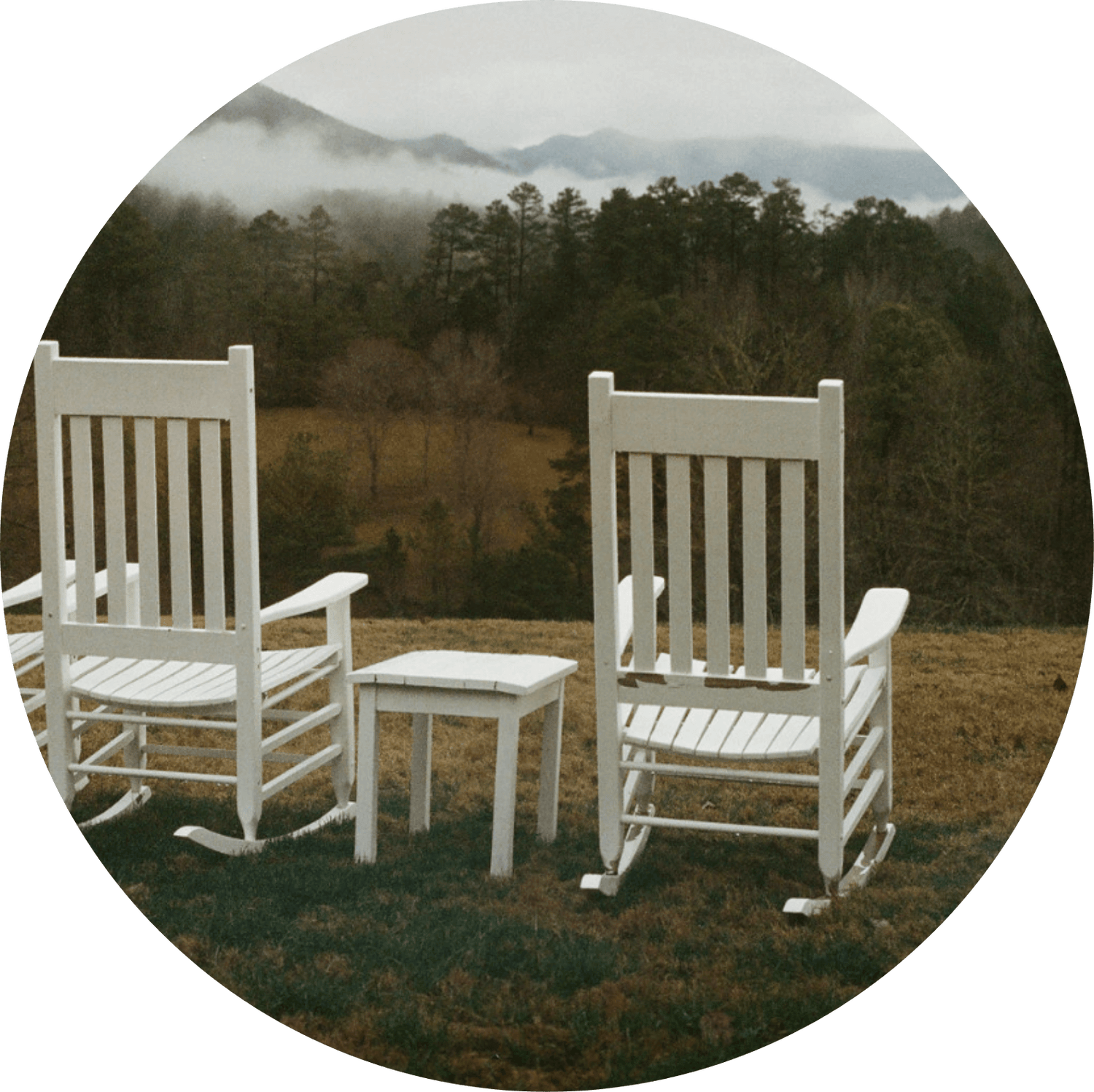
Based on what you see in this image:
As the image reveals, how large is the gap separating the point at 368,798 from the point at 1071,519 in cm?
252

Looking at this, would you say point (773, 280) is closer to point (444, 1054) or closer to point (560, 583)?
point (560, 583)

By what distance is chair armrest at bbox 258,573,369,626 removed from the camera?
19.4ft

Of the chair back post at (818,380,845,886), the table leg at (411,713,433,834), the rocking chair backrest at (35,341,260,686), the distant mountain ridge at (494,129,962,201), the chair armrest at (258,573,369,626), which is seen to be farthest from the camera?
the distant mountain ridge at (494,129,962,201)

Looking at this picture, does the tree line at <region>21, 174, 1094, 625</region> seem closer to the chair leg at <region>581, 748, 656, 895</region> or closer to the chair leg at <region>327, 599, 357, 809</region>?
the chair leg at <region>581, 748, 656, 895</region>

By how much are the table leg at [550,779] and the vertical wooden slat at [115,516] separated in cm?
135

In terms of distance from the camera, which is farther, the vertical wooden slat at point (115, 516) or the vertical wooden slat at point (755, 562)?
the vertical wooden slat at point (115, 516)

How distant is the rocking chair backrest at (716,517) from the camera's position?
16.3ft

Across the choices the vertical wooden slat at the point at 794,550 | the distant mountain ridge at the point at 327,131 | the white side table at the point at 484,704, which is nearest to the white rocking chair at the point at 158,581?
the white side table at the point at 484,704

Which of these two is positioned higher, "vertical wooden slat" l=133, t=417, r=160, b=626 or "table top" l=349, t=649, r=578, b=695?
"vertical wooden slat" l=133, t=417, r=160, b=626

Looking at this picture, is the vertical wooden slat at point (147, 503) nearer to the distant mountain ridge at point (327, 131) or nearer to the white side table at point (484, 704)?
the white side table at point (484, 704)

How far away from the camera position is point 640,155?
739 centimetres

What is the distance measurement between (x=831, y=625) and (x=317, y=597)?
1.85 meters

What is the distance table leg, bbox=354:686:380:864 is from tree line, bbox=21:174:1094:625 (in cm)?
219

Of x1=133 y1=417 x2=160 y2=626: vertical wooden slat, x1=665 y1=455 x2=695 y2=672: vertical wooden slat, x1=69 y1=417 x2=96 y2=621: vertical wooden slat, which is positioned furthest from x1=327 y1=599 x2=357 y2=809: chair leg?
x1=665 y1=455 x2=695 y2=672: vertical wooden slat
